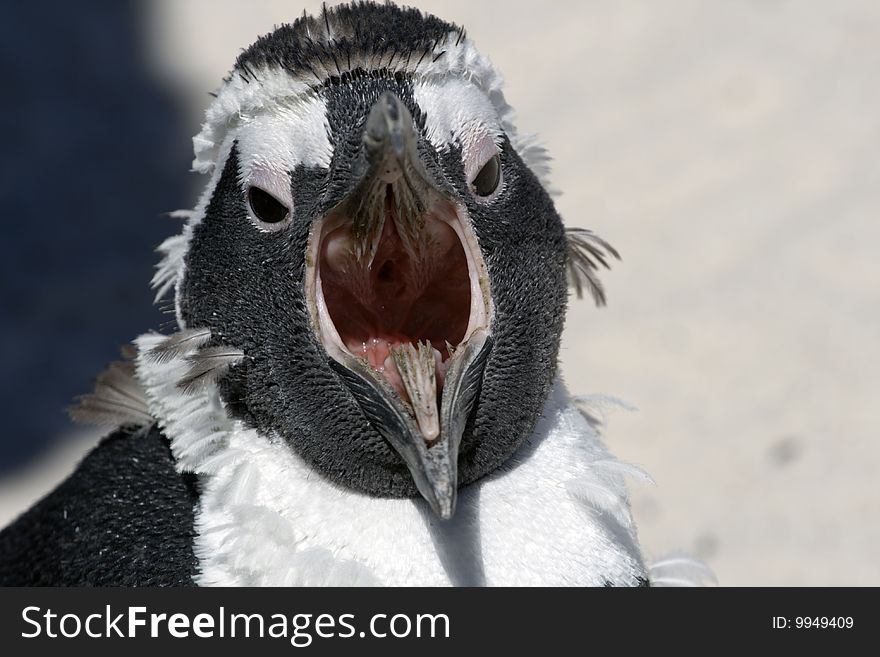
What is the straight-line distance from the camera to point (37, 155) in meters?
5.21

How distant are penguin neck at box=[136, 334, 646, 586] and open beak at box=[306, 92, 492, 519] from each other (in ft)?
0.47

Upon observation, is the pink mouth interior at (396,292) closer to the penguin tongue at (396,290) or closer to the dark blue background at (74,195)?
the penguin tongue at (396,290)

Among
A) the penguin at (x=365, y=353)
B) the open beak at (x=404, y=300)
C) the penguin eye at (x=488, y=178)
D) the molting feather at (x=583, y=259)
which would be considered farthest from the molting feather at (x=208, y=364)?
the molting feather at (x=583, y=259)

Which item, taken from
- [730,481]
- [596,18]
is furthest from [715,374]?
[596,18]

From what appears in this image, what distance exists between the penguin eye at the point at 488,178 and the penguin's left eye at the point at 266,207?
269mm

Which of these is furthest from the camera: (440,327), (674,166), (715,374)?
(674,166)

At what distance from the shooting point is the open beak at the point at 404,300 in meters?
1.43

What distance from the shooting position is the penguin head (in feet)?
4.91

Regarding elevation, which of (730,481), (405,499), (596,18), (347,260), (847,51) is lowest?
(405,499)

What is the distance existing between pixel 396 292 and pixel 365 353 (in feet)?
0.38

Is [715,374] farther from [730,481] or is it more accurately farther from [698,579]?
[698,579]

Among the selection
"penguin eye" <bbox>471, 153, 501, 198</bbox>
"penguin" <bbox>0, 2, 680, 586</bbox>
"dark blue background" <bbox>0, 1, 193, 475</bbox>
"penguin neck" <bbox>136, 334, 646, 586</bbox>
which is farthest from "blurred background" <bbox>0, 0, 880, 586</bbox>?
"penguin eye" <bbox>471, 153, 501, 198</bbox>

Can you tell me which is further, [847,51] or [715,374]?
[847,51]
